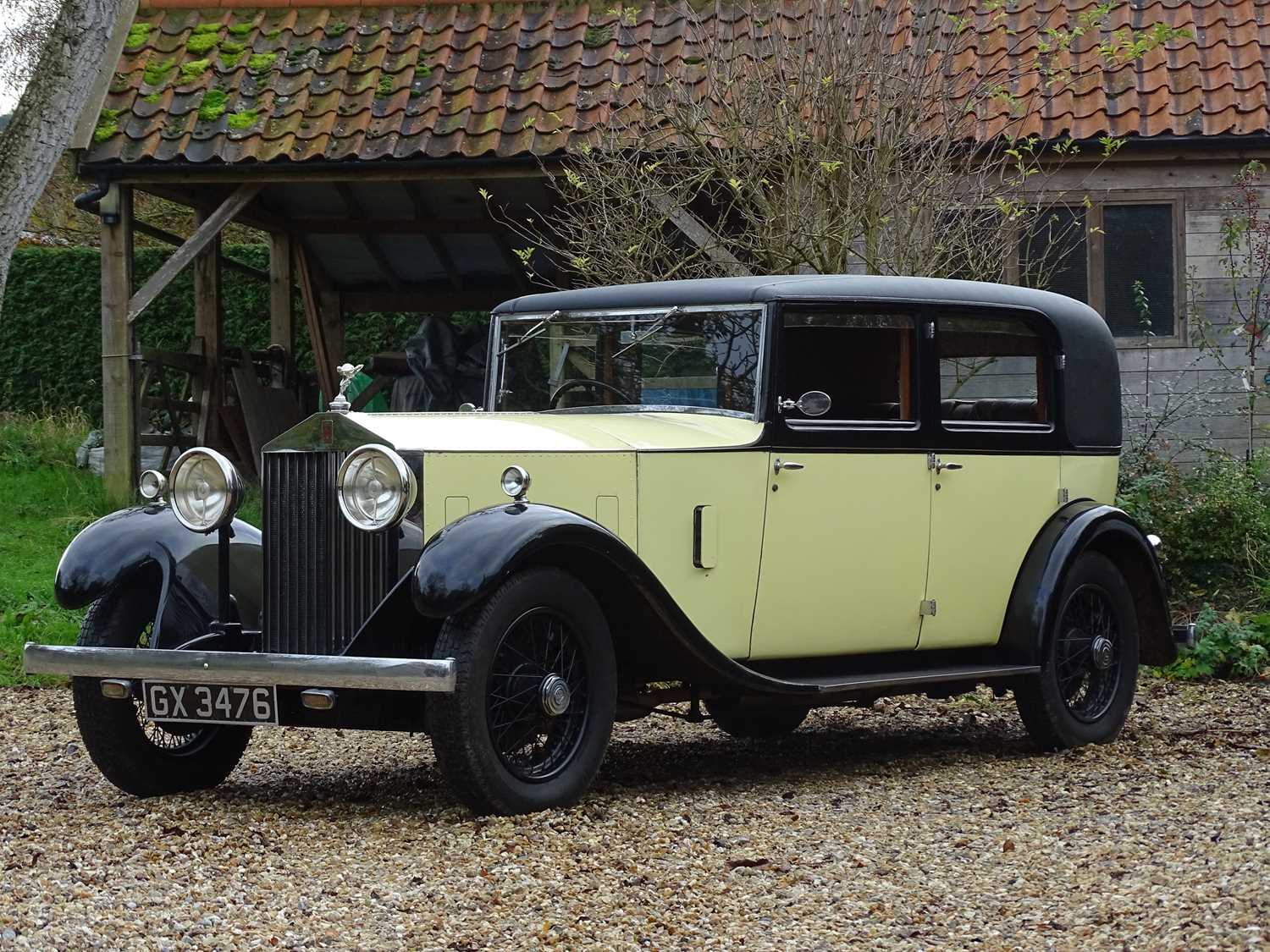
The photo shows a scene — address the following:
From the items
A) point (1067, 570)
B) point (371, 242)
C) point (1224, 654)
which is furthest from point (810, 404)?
point (371, 242)

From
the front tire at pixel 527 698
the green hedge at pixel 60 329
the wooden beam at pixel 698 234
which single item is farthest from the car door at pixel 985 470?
the green hedge at pixel 60 329

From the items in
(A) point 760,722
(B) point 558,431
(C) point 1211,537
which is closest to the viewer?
(B) point 558,431

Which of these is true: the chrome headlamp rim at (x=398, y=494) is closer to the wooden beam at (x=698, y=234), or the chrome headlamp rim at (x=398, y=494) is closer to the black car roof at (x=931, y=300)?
the black car roof at (x=931, y=300)

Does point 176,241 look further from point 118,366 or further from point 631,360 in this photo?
point 631,360

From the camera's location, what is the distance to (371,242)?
15.3 metres

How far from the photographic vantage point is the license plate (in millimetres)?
5094

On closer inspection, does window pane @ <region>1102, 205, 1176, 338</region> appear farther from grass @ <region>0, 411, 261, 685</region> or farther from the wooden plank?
the wooden plank

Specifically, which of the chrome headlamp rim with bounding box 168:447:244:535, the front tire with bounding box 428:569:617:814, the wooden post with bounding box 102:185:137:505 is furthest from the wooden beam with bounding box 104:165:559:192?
the front tire with bounding box 428:569:617:814

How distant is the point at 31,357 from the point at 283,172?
645 centimetres

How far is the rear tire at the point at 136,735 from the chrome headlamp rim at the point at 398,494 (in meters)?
1.02

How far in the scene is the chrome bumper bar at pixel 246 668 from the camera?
479cm

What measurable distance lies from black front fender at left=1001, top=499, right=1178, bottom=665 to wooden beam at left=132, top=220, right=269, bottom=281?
27.8ft

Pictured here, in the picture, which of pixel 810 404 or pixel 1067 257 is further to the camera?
pixel 1067 257

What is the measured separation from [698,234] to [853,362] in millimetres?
4577
